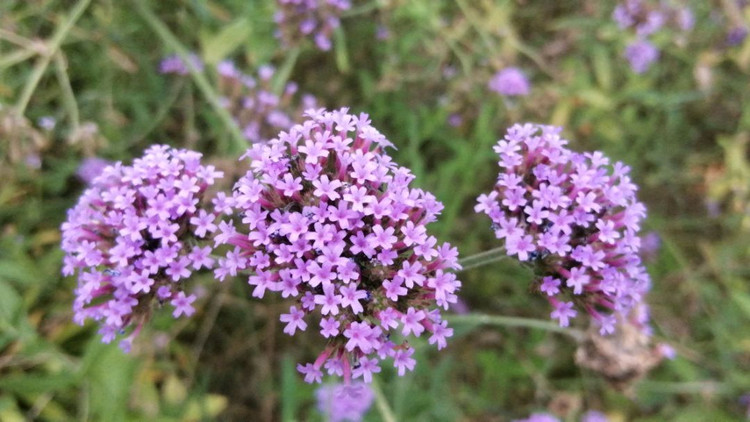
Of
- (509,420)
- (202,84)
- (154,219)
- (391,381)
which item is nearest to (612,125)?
(509,420)

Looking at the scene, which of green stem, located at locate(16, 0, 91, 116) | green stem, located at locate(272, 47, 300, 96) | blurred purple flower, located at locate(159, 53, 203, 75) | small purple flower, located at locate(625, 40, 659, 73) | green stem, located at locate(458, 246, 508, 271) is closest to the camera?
green stem, located at locate(458, 246, 508, 271)

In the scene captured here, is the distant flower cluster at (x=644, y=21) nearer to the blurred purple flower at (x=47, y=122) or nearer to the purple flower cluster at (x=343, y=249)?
the purple flower cluster at (x=343, y=249)

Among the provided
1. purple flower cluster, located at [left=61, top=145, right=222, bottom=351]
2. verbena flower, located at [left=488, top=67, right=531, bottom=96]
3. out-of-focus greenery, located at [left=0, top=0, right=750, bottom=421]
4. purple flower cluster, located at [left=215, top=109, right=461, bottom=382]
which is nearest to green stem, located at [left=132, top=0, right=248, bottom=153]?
out-of-focus greenery, located at [left=0, top=0, right=750, bottom=421]

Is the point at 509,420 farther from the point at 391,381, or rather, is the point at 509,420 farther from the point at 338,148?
the point at 338,148

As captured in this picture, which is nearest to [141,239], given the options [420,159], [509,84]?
[420,159]

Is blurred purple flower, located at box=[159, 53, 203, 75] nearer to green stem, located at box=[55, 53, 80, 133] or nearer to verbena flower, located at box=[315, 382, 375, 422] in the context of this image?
green stem, located at box=[55, 53, 80, 133]

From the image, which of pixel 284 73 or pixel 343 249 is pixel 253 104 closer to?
pixel 284 73
